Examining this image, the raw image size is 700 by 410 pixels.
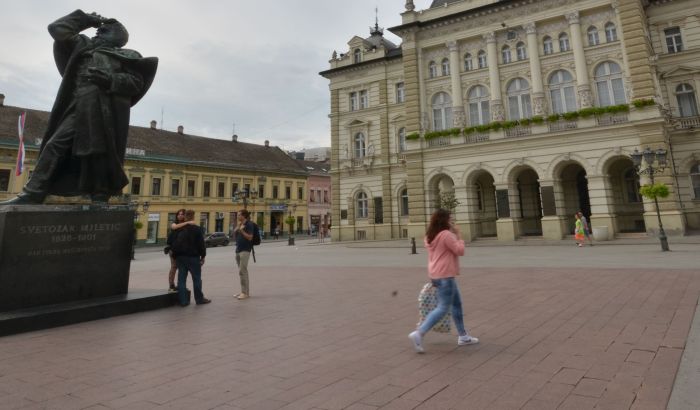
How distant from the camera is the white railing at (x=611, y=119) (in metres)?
23.0

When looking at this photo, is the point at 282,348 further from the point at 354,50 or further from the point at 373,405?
the point at 354,50

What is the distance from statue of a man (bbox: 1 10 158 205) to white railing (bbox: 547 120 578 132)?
945 inches

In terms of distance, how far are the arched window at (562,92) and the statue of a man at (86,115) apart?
25.6 meters

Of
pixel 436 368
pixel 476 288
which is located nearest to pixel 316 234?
pixel 476 288

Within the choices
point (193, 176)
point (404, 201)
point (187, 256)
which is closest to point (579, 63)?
point (404, 201)

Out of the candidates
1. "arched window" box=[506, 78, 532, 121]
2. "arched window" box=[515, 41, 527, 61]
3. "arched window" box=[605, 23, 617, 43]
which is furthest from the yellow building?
"arched window" box=[605, 23, 617, 43]

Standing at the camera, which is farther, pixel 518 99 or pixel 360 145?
pixel 360 145

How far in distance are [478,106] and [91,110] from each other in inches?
1016

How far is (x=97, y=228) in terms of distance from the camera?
7.22 meters

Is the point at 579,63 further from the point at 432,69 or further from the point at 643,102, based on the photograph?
the point at 432,69

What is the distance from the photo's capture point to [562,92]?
Result: 2573 cm

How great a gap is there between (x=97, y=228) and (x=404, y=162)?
1092 inches

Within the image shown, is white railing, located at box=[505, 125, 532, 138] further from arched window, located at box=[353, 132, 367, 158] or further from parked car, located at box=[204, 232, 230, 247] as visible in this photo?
parked car, located at box=[204, 232, 230, 247]

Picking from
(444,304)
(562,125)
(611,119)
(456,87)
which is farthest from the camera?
(456,87)
